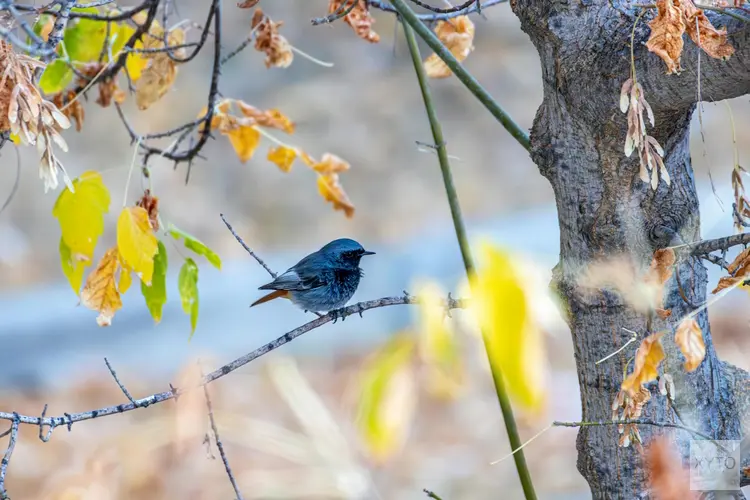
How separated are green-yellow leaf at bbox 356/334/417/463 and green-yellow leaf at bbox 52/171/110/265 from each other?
0.93 meters

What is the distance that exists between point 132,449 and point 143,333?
194cm

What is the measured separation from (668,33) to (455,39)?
1.14 metres

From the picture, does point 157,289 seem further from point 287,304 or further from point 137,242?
point 287,304

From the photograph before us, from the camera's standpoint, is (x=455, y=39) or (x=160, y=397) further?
(x=455, y=39)

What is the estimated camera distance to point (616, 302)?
1482mm

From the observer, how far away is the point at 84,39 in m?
2.35

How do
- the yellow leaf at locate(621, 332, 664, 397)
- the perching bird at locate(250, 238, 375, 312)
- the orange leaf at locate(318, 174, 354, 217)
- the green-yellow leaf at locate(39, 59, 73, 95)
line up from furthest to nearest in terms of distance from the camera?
1. the perching bird at locate(250, 238, 375, 312)
2. the orange leaf at locate(318, 174, 354, 217)
3. the green-yellow leaf at locate(39, 59, 73, 95)
4. the yellow leaf at locate(621, 332, 664, 397)

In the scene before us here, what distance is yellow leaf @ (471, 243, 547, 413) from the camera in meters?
0.92

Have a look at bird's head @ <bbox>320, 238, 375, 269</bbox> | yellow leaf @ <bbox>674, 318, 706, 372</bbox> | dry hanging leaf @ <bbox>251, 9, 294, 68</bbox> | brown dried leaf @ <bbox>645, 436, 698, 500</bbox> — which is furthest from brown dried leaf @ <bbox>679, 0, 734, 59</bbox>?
bird's head @ <bbox>320, 238, 375, 269</bbox>

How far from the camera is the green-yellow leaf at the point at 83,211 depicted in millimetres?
1816

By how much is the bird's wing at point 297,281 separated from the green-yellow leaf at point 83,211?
4.49 ft

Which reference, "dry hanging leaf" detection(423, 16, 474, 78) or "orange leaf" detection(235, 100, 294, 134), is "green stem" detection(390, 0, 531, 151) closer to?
"dry hanging leaf" detection(423, 16, 474, 78)

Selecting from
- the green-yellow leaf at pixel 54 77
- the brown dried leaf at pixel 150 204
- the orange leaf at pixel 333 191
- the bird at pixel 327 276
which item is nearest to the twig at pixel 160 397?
the brown dried leaf at pixel 150 204

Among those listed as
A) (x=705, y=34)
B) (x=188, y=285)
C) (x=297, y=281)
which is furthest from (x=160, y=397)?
(x=297, y=281)
